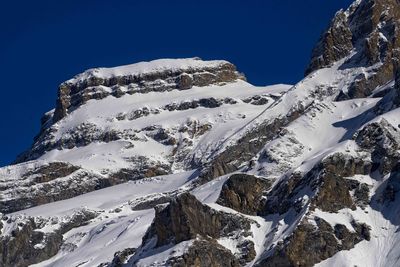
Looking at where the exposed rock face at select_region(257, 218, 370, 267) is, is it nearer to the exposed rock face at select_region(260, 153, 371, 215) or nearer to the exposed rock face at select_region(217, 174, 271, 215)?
the exposed rock face at select_region(260, 153, 371, 215)

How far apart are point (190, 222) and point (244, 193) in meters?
15.6

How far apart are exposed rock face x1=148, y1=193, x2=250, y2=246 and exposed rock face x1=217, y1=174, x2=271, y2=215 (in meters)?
5.59

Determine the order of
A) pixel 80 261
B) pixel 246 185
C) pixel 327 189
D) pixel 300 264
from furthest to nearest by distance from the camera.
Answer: pixel 80 261 < pixel 246 185 < pixel 327 189 < pixel 300 264

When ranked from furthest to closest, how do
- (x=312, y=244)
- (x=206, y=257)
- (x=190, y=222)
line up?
(x=190, y=222) → (x=206, y=257) → (x=312, y=244)

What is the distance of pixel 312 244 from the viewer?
154m

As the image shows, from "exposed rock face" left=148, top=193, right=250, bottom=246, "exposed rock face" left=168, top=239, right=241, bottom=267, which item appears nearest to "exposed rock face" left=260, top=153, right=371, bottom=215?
"exposed rock face" left=148, top=193, right=250, bottom=246

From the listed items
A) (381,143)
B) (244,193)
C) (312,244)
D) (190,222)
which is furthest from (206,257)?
(381,143)

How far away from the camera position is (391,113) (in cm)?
18238

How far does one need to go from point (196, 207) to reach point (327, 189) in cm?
1631

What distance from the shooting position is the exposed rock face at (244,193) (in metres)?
171

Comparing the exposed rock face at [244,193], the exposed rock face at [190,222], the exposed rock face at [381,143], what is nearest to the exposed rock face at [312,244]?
the exposed rock face at [190,222]

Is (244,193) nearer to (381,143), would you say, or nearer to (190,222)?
(190,222)

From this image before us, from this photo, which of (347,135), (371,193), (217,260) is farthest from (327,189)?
(347,135)

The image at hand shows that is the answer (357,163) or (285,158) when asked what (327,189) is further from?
(285,158)
